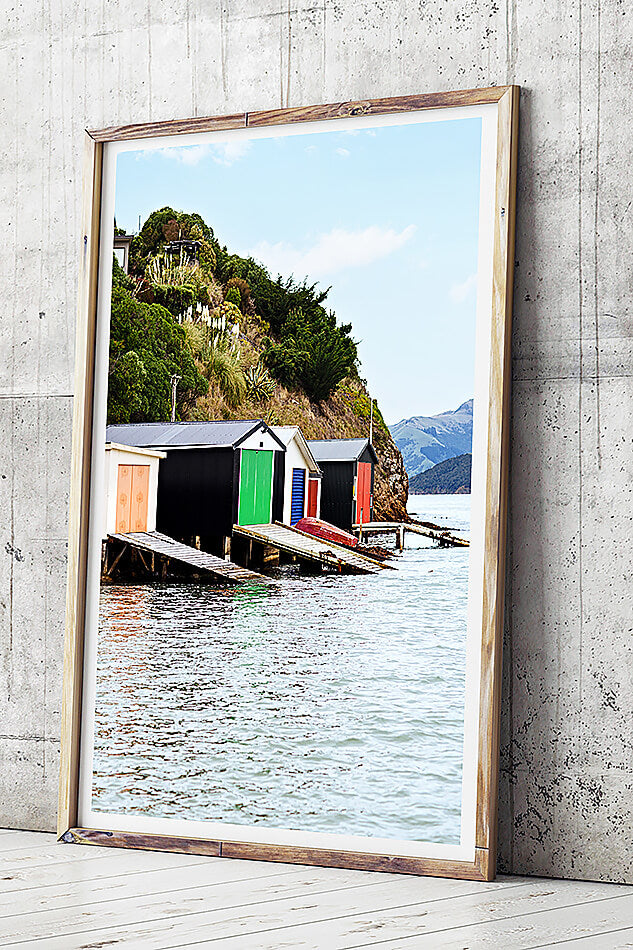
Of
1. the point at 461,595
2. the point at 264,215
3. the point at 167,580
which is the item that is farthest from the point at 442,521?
the point at 264,215

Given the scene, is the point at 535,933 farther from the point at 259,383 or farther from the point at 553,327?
the point at 259,383

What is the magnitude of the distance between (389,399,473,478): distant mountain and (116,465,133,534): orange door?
844 mm

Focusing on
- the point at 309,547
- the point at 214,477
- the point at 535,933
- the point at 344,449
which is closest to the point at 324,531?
the point at 309,547

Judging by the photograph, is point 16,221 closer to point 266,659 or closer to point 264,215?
point 264,215

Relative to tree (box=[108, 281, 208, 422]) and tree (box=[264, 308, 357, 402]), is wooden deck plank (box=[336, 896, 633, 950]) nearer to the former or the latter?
tree (box=[264, 308, 357, 402])

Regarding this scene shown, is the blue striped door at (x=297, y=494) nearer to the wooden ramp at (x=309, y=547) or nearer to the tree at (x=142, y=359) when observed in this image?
the wooden ramp at (x=309, y=547)

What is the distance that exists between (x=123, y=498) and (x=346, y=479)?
671 millimetres

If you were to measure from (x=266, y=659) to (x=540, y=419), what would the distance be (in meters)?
0.99

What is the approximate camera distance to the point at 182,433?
3172 millimetres

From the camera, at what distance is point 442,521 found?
2.88m

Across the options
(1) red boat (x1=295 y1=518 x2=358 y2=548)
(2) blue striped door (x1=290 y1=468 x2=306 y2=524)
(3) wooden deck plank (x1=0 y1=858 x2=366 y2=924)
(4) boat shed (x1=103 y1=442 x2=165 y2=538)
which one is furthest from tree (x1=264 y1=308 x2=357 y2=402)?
(3) wooden deck plank (x1=0 y1=858 x2=366 y2=924)

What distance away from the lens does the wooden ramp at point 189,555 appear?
3.03 metres

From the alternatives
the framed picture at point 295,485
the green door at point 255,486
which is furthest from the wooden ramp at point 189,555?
the green door at point 255,486

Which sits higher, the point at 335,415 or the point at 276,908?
the point at 335,415
